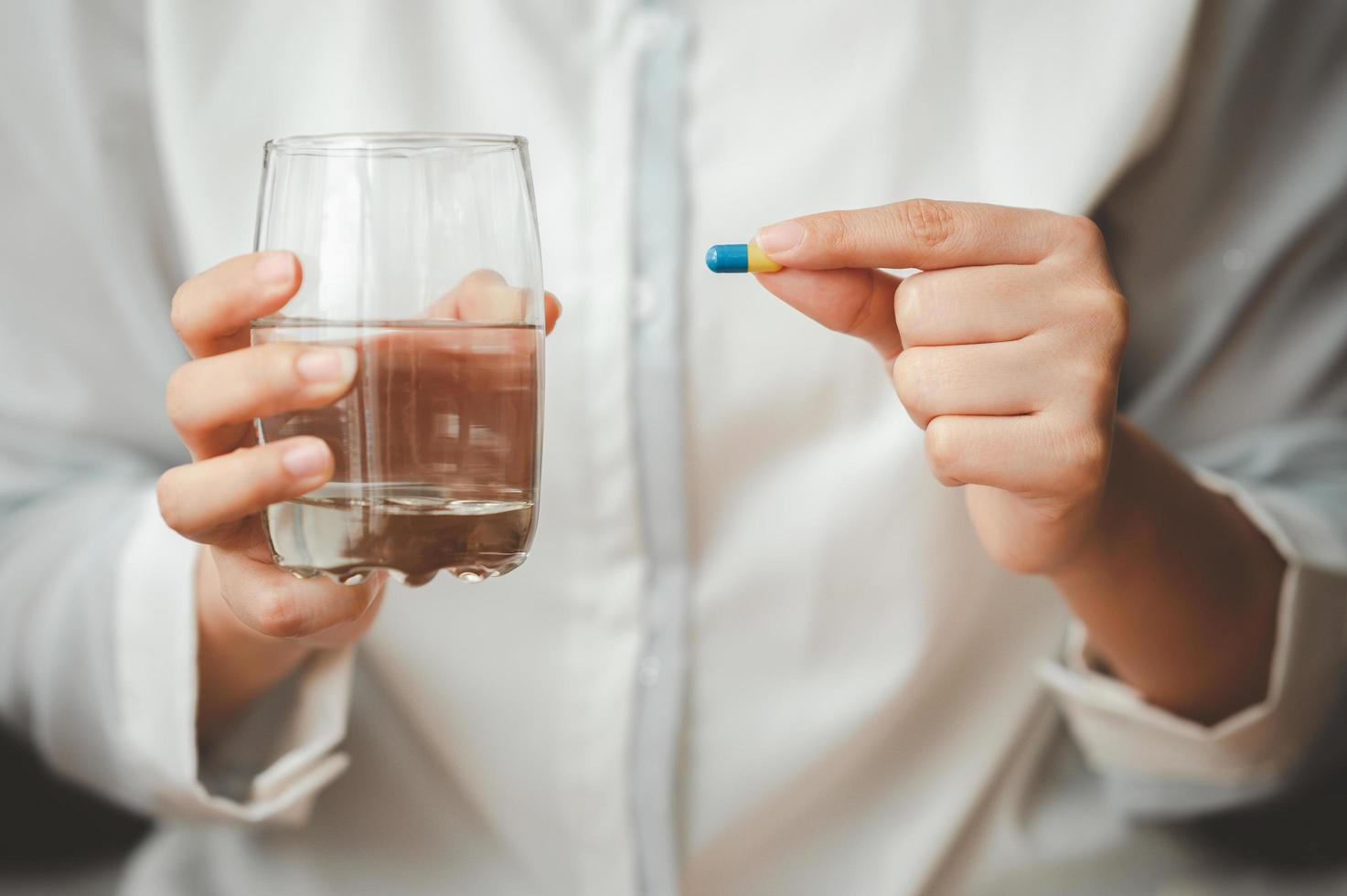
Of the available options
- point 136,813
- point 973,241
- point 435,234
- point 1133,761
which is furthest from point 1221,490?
point 136,813

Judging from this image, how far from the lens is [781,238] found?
566 mm

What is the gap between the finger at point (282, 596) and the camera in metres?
0.61

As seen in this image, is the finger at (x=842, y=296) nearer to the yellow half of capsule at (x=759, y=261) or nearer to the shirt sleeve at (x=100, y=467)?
the yellow half of capsule at (x=759, y=261)

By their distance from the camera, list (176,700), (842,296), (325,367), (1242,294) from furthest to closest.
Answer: (1242,294) → (176,700) → (842,296) → (325,367)

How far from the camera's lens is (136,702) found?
2.81 feet

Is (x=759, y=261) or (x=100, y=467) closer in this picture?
(x=759, y=261)

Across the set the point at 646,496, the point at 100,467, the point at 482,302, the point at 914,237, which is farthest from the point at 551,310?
the point at 100,467

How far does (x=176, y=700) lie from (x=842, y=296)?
600mm

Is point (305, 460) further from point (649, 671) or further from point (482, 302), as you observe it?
point (649, 671)

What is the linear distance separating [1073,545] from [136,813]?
871 mm

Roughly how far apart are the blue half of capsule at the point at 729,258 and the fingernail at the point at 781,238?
1 centimetres

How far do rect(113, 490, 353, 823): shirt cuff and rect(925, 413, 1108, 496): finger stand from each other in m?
0.54

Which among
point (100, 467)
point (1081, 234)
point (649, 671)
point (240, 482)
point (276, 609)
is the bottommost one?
point (649, 671)

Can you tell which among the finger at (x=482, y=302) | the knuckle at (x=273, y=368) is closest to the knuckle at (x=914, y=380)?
the finger at (x=482, y=302)
